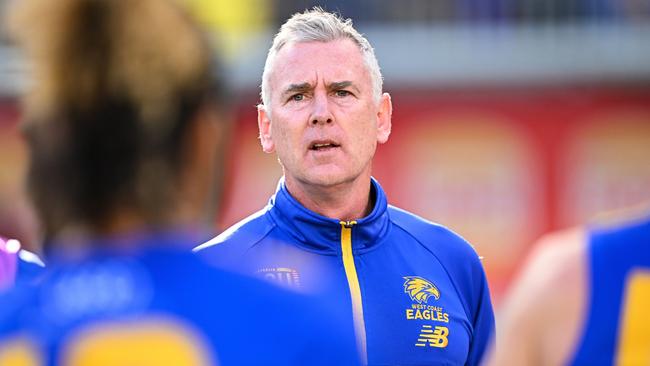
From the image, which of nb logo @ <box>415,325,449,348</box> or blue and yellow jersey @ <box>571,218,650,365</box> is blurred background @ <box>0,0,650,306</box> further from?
blue and yellow jersey @ <box>571,218,650,365</box>

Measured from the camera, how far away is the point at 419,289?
13.3 ft

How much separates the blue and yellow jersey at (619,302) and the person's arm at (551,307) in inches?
0.8

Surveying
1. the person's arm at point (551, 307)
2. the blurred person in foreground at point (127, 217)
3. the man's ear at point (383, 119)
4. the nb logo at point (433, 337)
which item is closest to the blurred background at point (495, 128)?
the man's ear at point (383, 119)

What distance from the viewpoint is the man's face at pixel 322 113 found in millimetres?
4188

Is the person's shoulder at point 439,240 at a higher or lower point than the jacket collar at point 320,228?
lower

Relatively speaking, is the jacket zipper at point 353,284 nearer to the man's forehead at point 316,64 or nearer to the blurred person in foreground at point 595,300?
the man's forehead at point 316,64

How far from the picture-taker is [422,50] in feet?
49.9

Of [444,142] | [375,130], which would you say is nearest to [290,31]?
[375,130]

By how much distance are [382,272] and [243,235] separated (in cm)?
48

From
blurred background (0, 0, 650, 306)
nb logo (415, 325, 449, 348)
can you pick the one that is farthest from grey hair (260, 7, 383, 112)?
blurred background (0, 0, 650, 306)

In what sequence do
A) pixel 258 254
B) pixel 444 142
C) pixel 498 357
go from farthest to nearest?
1. pixel 444 142
2. pixel 258 254
3. pixel 498 357

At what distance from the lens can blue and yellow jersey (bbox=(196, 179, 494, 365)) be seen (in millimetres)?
3930

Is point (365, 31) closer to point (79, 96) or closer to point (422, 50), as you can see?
point (422, 50)

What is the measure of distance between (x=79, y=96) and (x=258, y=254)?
2.21 meters
